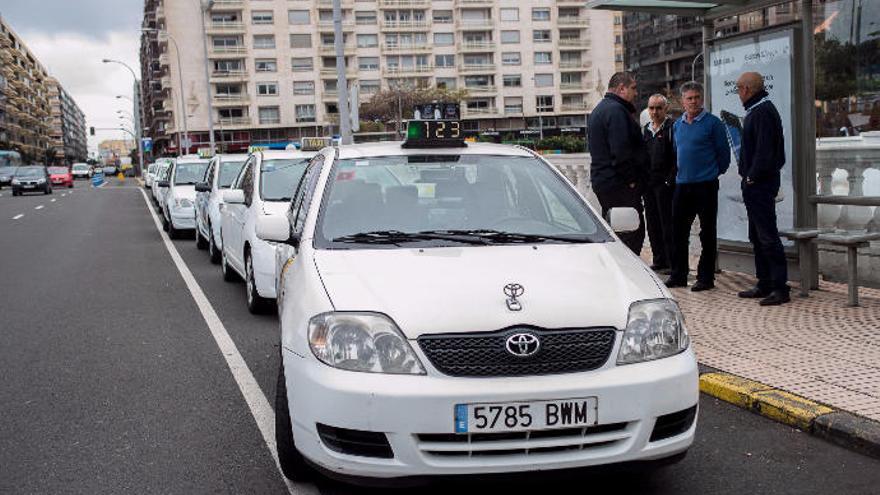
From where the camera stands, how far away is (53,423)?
5.25 meters

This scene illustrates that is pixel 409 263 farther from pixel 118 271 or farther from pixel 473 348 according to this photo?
pixel 118 271

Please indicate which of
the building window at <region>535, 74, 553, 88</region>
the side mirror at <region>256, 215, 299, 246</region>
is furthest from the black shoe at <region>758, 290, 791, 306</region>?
the building window at <region>535, 74, 553, 88</region>

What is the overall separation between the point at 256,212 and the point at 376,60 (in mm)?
84177

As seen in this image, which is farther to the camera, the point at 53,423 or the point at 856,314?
the point at 856,314

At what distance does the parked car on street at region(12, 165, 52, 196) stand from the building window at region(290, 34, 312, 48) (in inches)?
1630

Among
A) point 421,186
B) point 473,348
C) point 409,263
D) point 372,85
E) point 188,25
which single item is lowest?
point 473,348

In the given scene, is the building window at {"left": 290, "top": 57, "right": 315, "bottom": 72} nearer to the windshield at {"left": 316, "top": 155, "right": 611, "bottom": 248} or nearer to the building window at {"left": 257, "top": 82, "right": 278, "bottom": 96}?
the building window at {"left": 257, "top": 82, "right": 278, "bottom": 96}

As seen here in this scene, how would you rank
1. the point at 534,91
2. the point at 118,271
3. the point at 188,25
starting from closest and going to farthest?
the point at 118,271 → the point at 188,25 → the point at 534,91

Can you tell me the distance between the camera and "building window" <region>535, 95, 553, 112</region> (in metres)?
96.0

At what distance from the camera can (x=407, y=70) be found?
91812 millimetres

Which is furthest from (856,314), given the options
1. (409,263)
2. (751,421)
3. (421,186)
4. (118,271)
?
(118,271)

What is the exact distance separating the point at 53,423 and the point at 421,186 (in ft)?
8.17

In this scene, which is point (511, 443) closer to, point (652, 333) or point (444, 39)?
point (652, 333)

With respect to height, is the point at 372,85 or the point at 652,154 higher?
the point at 372,85
